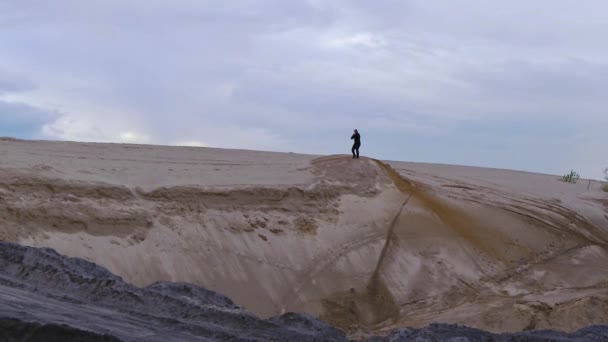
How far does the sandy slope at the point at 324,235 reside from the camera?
40.3 feet

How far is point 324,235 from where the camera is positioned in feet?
47.3

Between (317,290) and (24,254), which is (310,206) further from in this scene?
(24,254)

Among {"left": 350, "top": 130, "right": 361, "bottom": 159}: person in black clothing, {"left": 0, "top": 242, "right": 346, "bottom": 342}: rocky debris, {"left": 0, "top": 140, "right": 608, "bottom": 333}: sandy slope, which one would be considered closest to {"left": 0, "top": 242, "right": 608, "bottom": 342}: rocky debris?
{"left": 0, "top": 242, "right": 346, "bottom": 342}: rocky debris

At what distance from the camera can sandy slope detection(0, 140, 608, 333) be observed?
1230cm

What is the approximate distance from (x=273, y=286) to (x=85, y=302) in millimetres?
5349

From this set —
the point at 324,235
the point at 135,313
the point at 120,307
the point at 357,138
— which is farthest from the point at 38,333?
A: the point at 357,138

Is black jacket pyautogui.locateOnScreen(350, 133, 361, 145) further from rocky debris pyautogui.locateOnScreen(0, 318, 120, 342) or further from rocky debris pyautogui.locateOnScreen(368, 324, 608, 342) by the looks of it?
rocky debris pyautogui.locateOnScreen(0, 318, 120, 342)

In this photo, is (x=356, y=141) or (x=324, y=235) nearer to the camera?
(x=324, y=235)

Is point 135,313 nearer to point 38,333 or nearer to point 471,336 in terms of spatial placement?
point 38,333

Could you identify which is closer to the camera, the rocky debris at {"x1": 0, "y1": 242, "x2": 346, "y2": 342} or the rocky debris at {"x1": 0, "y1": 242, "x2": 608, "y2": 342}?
the rocky debris at {"x1": 0, "y1": 242, "x2": 608, "y2": 342}

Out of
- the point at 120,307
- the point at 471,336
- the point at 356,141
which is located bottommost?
the point at 120,307

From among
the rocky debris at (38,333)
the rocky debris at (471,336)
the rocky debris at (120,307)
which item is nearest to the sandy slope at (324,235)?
the rocky debris at (120,307)

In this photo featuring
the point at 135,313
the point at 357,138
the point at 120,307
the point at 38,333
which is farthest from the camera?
the point at 357,138

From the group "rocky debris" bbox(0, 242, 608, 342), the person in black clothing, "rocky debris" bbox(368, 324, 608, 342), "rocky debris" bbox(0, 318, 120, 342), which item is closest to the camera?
"rocky debris" bbox(0, 318, 120, 342)
